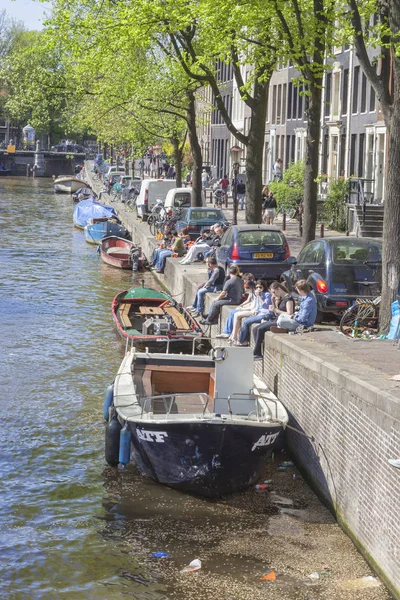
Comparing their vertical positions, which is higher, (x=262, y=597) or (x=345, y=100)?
(x=345, y=100)

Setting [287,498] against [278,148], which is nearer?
[287,498]

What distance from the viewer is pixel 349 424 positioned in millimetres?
12383

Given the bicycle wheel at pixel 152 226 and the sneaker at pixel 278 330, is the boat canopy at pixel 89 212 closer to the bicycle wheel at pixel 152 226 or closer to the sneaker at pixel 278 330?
the bicycle wheel at pixel 152 226

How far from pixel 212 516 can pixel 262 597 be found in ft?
8.24

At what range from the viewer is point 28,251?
141ft

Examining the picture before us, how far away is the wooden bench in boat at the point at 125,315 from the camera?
78.2 ft

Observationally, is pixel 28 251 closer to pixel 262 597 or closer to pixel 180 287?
pixel 180 287

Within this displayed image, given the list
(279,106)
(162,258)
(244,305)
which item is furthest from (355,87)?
(244,305)

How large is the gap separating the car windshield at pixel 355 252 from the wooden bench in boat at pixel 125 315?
211 inches

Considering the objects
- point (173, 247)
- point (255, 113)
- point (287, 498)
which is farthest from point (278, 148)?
point (287, 498)

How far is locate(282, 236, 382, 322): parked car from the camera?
1953 centimetres

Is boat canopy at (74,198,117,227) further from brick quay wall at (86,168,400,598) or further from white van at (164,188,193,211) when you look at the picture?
brick quay wall at (86,168,400,598)

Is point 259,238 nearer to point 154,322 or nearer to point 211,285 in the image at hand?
point 211,285

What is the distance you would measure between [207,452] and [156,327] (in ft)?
29.2
